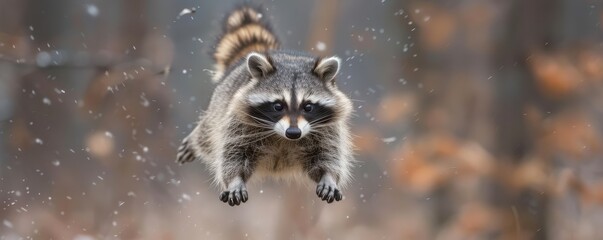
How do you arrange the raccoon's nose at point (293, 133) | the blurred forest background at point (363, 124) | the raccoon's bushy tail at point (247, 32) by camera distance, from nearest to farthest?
the raccoon's nose at point (293, 133), the raccoon's bushy tail at point (247, 32), the blurred forest background at point (363, 124)

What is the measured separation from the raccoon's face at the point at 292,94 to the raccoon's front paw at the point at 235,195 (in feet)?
0.78

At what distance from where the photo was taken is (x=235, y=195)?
3.74 metres

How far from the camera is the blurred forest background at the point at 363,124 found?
796 cm

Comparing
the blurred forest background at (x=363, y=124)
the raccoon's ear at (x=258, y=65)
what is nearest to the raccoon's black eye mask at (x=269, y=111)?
the raccoon's ear at (x=258, y=65)

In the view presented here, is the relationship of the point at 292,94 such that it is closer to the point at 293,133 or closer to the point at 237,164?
the point at 293,133

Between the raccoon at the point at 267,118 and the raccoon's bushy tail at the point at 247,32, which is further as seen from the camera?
the raccoon's bushy tail at the point at 247,32

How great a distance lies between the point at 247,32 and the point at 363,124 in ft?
13.6

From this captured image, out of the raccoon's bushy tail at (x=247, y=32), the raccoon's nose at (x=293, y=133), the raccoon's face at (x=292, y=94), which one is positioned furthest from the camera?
the raccoon's bushy tail at (x=247, y=32)

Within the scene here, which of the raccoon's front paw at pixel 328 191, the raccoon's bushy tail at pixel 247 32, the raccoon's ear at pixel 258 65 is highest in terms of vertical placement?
the raccoon's bushy tail at pixel 247 32

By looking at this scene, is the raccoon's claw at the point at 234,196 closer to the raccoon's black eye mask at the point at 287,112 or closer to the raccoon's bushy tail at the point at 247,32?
the raccoon's black eye mask at the point at 287,112

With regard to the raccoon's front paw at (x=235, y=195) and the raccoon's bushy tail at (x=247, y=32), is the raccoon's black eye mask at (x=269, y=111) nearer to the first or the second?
the raccoon's front paw at (x=235, y=195)

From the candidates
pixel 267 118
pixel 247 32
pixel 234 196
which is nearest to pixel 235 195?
pixel 234 196

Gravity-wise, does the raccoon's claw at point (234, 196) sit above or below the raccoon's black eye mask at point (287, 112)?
below

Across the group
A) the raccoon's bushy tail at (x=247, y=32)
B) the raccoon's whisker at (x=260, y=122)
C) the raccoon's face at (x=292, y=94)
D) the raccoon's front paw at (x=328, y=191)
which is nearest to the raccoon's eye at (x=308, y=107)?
the raccoon's face at (x=292, y=94)
